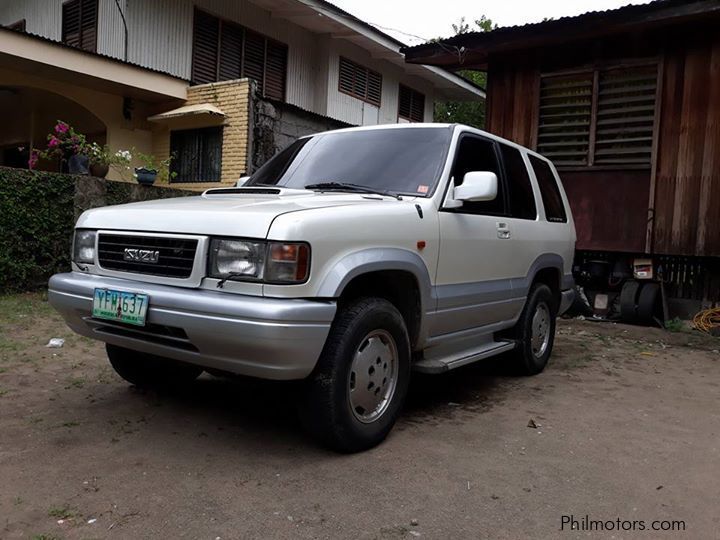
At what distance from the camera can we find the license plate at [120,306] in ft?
9.88

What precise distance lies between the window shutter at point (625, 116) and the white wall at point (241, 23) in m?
7.55

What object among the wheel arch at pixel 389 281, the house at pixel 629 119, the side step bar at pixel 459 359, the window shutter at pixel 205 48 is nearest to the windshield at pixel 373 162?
the wheel arch at pixel 389 281

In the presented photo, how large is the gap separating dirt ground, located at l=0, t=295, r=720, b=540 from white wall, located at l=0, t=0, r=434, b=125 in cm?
849

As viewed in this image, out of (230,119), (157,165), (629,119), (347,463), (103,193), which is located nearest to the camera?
(347,463)

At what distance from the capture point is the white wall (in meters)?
11.6

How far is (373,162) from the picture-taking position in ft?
13.3

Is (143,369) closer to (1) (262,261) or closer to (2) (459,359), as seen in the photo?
(1) (262,261)

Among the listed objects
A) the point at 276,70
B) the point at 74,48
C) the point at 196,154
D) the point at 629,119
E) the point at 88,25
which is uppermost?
the point at 88,25

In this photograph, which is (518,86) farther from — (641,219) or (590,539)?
(590,539)

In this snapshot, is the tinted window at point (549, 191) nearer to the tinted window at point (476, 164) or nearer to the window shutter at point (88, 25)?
the tinted window at point (476, 164)

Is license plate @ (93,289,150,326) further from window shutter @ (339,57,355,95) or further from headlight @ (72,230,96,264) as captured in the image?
window shutter @ (339,57,355,95)

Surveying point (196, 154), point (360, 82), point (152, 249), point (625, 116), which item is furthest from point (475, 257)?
point (360, 82)

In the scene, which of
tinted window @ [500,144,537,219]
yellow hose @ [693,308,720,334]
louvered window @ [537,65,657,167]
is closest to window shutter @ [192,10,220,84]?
louvered window @ [537,65,657,167]

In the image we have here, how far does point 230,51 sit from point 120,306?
11051mm
